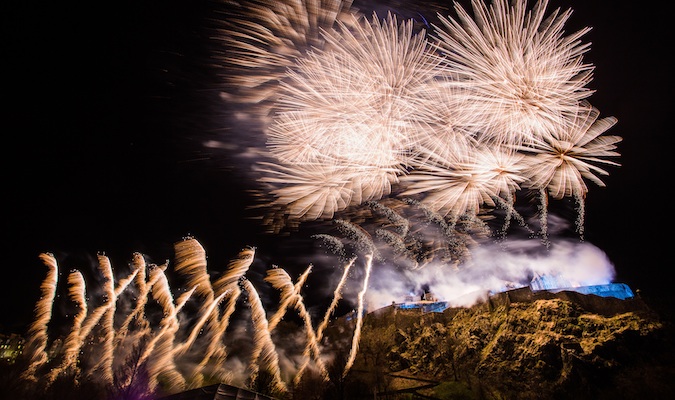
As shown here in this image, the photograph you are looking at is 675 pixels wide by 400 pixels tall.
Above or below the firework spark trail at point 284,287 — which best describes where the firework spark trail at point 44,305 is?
below

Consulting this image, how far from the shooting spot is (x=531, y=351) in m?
23.7

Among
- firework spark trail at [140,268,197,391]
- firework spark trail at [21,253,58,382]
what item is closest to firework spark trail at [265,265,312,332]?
firework spark trail at [140,268,197,391]

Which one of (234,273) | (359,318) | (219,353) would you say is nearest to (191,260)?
(234,273)

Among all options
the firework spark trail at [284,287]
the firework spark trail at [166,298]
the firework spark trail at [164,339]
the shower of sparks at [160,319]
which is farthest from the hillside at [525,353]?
the firework spark trail at [164,339]

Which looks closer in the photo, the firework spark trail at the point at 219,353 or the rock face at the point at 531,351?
the rock face at the point at 531,351

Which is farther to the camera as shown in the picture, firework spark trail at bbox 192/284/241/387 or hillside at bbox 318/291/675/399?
firework spark trail at bbox 192/284/241/387

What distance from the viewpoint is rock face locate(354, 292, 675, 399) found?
19.6 metres

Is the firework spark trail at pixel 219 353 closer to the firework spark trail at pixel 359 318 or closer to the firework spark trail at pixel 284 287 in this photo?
the firework spark trail at pixel 284 287

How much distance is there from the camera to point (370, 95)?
413 inches

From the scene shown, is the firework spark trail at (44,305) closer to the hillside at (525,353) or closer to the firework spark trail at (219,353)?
the firework spark trail at (219,353)

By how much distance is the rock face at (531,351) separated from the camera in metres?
19.6

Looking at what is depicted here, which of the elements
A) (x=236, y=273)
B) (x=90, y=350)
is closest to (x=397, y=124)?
(x=236, y=273)

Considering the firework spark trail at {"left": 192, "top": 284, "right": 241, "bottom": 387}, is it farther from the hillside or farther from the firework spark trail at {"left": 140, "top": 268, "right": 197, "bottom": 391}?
the hillside

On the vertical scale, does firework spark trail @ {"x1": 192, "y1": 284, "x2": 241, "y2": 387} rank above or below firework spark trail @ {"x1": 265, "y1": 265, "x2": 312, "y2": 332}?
below
